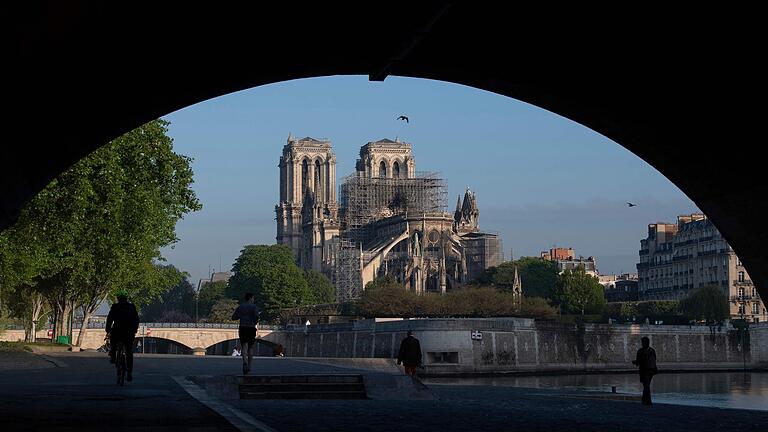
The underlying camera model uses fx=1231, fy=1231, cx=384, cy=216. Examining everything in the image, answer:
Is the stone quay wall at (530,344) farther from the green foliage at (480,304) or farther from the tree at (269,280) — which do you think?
the tree at (269,280)

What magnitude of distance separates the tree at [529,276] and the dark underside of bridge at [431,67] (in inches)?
6183

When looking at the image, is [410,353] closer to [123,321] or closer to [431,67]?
[123,321]

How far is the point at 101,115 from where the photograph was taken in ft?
45.6

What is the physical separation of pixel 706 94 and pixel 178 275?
7905 cm

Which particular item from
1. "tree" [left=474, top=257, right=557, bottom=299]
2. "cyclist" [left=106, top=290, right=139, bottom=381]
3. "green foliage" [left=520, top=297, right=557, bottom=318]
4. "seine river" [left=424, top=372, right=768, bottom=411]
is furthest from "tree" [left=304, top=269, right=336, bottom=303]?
"cyclist" [left=106, top=290, right=139, bottom=381]

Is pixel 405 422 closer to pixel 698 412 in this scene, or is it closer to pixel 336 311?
pixel 698 412

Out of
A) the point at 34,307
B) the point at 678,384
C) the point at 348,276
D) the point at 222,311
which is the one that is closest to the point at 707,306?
the point at 678,384

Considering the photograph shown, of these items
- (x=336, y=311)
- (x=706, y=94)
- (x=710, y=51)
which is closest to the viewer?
(x=710, y=51)

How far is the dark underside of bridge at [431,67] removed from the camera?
11.4 metres

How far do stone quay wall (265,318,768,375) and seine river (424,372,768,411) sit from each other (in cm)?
345

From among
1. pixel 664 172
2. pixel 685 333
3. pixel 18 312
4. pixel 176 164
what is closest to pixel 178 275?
pixel 18 312

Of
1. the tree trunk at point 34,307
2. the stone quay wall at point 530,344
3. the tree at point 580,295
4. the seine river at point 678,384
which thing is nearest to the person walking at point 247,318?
the seine river at point 678,384

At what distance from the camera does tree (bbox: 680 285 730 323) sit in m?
132

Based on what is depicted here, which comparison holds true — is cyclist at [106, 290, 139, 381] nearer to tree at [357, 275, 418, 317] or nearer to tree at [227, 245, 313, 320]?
tree at [357, 275, 418, 317]
